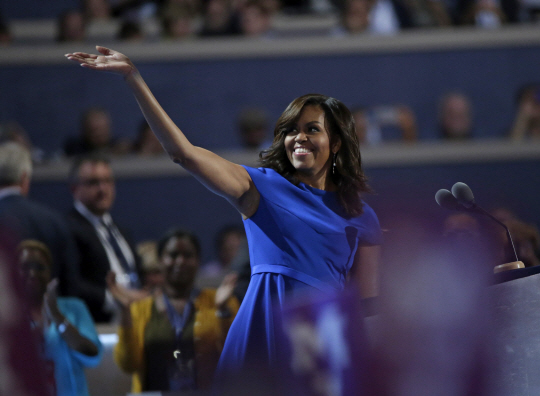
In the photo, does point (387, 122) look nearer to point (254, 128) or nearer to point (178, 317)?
point (254, 128)

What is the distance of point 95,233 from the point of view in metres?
3.96

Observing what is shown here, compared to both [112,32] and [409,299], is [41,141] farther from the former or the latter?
[409,299]

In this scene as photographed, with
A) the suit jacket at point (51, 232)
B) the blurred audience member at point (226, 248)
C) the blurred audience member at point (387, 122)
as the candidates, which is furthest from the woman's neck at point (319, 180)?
the blurred audience member at point (387, 122)

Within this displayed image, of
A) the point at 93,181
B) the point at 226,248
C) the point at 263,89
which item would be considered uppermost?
the point at 93,181

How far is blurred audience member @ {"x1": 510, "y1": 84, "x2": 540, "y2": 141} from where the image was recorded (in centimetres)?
627

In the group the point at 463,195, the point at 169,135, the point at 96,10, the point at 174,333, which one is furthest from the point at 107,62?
the point at 96,10

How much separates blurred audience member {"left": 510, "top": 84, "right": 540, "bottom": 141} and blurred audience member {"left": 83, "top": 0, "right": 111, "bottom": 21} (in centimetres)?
355

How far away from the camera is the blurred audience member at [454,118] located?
6.09 metres

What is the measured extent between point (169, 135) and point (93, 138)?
381 cm

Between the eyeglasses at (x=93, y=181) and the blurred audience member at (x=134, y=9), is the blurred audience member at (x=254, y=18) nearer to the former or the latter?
the blurred audience member at (x=134, y=9)

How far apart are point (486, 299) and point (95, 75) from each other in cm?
508

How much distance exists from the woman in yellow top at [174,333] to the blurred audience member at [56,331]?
0.21 metres

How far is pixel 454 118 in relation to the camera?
6199 millimetres

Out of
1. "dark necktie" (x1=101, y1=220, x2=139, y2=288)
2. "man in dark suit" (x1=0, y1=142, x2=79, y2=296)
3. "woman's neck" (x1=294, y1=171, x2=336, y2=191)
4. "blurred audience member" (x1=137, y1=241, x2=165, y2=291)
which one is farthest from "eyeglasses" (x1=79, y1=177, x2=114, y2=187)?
"woman's neck" (x1=294, y1=171, x2=336, y2=191)
